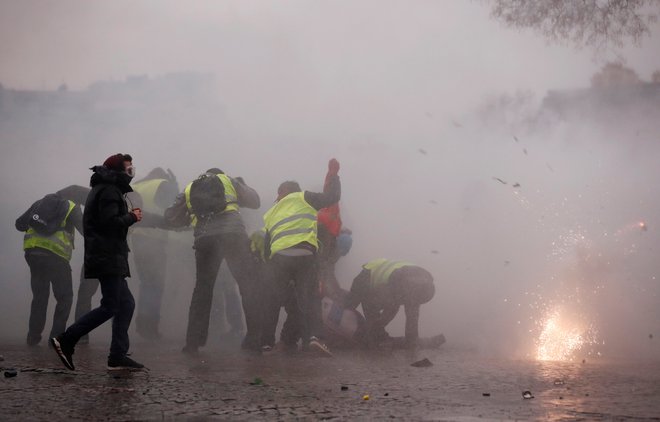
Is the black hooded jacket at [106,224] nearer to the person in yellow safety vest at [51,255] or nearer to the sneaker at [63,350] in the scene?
the sneaker at [63,350]

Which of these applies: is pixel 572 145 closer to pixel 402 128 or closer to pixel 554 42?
pixel 554 42

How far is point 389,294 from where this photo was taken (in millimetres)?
6926

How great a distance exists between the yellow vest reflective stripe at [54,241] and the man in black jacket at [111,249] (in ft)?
6.60

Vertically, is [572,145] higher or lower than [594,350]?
higher

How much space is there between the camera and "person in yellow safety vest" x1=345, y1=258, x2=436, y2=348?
689 centimetres

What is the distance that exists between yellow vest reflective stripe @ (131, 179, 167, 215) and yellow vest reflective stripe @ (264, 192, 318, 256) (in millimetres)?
1950

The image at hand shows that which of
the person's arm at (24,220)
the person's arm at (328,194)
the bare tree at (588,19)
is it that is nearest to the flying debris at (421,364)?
the person's arm at (328,194)

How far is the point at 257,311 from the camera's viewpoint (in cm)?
637

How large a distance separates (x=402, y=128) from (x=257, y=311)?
5245mm

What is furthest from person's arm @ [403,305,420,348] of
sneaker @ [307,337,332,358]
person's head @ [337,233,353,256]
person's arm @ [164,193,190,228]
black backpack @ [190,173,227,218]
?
person's arm @ [164,193,190,228]

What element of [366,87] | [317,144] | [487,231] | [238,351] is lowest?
[238,351]

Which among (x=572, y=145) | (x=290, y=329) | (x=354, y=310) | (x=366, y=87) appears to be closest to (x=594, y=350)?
(x=354, y=310)

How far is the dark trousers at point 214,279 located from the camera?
6.08 meters

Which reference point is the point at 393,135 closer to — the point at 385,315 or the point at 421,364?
the point at 385,315
